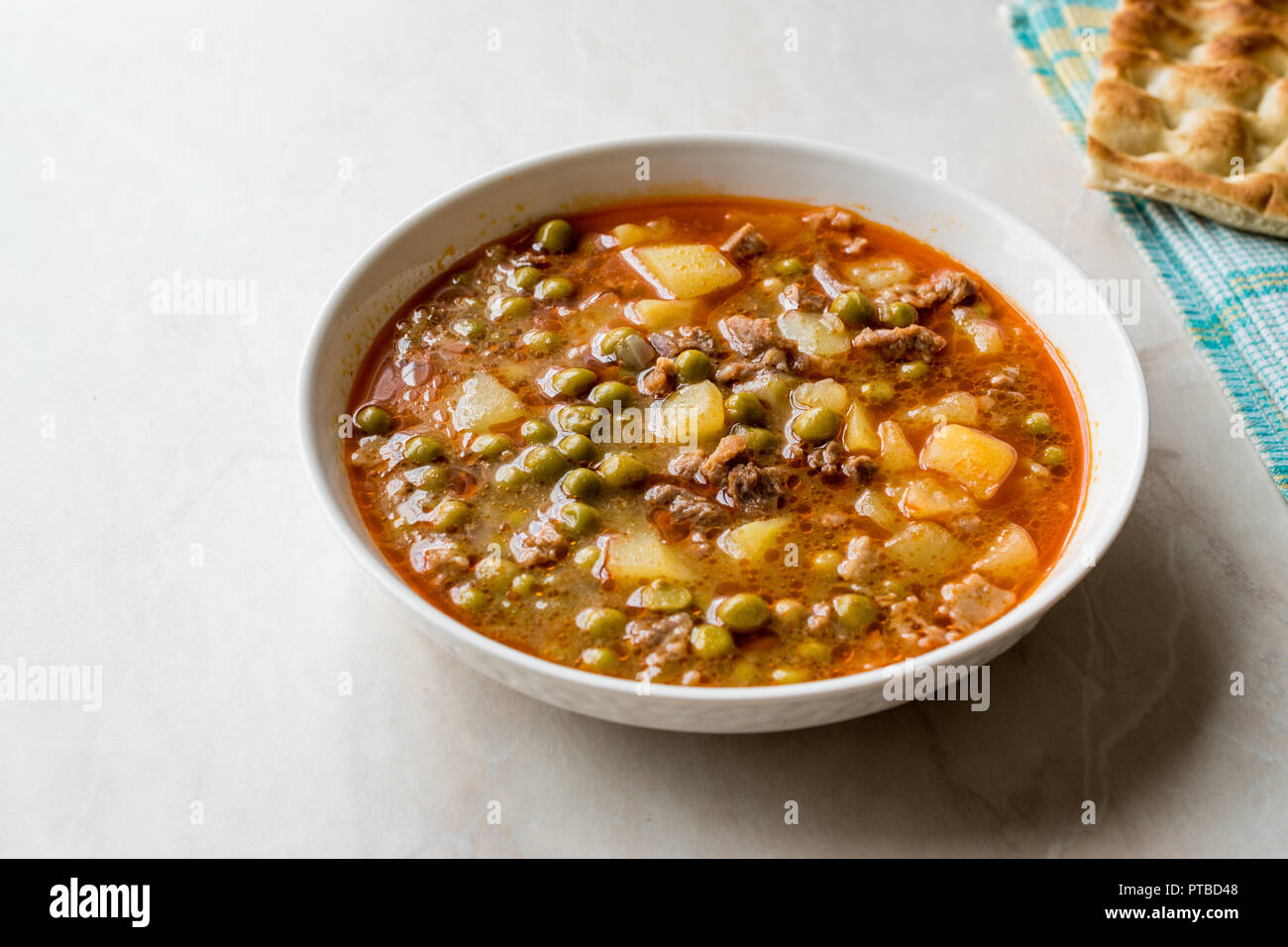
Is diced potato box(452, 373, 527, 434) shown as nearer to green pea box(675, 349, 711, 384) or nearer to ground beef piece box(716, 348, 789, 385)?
green pea box(675, 349, 711, 384)

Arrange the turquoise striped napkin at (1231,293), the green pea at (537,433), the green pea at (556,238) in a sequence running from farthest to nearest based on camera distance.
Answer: the green pea at (556,238) < the turquoise striped napkin at (1231,293) < the green pea at (537,433)

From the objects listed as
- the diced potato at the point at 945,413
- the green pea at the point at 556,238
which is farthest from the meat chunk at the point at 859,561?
the green pea at the point at 556,238

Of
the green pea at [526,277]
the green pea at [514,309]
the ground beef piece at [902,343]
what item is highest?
the green pea at [526,277]

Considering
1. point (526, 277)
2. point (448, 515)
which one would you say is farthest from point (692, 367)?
point (448, 515)

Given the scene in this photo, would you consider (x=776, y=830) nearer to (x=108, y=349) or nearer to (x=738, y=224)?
(x=738, y=224)

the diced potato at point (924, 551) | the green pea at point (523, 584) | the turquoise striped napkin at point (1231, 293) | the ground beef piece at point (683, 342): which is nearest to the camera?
the green pea at point (523, 584)

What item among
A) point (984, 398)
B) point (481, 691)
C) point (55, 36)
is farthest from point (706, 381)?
point (55, 36)

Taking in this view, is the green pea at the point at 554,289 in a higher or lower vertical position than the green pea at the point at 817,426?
higher

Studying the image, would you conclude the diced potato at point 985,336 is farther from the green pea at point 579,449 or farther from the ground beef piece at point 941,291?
the green pea at point 579,449
